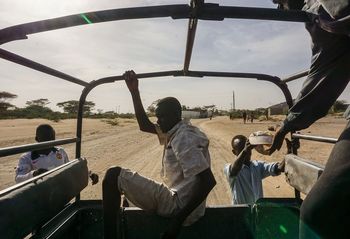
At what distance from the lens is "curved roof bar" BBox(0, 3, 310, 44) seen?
1.50 metres

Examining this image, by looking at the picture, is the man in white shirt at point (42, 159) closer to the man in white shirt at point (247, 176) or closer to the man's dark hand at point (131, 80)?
the man's dark hand at point (131, 80)

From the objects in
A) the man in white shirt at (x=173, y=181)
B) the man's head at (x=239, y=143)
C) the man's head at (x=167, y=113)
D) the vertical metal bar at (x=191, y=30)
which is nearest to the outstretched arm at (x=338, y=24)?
the vertical metal bar at (x=191, y=30)

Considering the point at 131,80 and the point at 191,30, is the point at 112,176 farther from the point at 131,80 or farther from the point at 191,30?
the point at 191,30

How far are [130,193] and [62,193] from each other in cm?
47

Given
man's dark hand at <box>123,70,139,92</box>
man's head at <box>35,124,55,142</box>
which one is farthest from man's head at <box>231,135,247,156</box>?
man's head at <box>35,124,55,142</box>

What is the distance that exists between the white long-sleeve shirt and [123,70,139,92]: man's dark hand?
6.21ft

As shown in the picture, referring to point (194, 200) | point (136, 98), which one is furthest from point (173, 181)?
point (136, 98)

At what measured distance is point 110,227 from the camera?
2434 mm

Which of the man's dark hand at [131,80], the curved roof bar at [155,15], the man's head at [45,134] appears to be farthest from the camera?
the man's head at [45,134]

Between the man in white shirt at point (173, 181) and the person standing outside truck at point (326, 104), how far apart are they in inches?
25.5

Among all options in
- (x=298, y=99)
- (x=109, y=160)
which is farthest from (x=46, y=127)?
(x=109, y=160)

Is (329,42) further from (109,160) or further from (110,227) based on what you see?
(109,160)

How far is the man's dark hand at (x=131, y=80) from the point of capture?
10.3 feet

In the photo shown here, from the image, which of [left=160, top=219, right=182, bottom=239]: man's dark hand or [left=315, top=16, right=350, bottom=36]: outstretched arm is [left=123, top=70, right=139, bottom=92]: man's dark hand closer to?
[left=160, top=219, right=182, bottom=239]: man's dark hand
